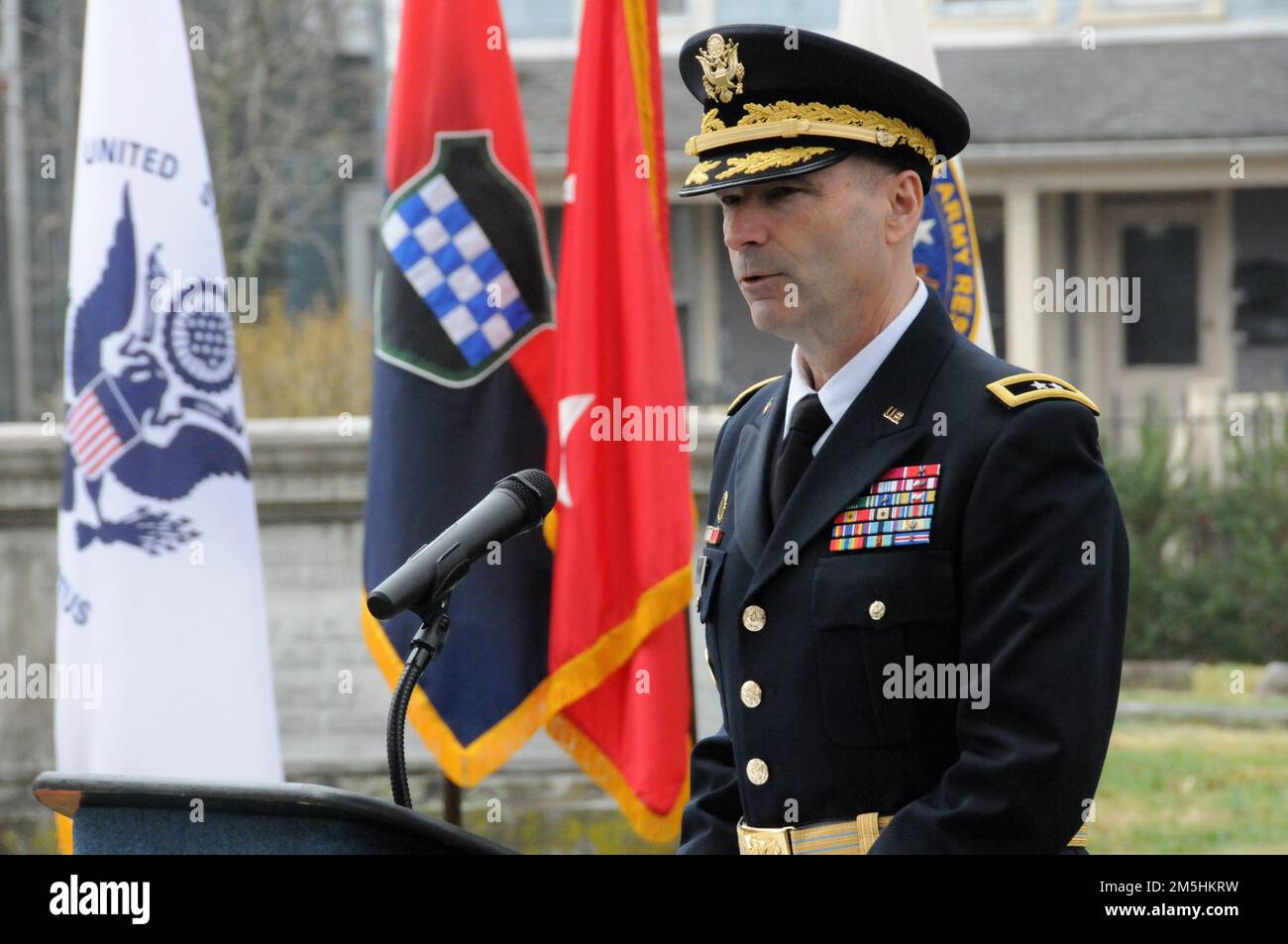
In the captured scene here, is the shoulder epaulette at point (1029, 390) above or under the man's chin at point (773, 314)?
under

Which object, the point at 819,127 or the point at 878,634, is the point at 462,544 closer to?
the point at 878,634

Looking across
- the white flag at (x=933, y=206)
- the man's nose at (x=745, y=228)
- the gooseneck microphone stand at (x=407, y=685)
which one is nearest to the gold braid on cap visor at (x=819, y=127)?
the man's nose at (x=745, y=228)

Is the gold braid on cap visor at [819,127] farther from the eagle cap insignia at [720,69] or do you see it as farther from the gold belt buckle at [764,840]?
the gold belt buckle at [764,840]

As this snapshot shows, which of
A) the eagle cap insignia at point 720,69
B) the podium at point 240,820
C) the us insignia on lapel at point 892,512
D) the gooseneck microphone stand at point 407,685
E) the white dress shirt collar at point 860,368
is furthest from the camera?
the eagle cap insignia at point 720,69

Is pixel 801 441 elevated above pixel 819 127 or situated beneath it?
situated beneath

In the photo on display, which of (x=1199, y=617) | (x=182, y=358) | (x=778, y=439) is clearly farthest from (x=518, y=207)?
(x=1199, y=617)

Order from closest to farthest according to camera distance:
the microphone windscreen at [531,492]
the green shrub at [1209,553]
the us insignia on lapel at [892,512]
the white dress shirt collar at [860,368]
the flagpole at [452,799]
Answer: the microphone windscreen at [531,492]
the us insignia on lapel at [892,512]
the white dress shirt collar at [860,368]
the flagpole at [452,799]
the green shrub at [1209,553]

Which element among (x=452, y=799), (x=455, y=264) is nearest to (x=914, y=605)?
(x=455, y=264)

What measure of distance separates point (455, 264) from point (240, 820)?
304cm

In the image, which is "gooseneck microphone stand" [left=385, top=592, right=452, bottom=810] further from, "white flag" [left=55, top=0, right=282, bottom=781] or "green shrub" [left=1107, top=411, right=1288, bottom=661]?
"green shrub" [left=1107, top=411, right=1288, bottom=661]

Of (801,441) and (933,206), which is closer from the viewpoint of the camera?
(801,441)

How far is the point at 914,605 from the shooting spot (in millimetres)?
1957

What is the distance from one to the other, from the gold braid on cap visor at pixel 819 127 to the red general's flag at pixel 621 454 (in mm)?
2256

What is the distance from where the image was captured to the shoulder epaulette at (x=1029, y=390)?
1950 mm
